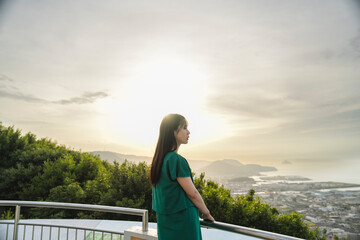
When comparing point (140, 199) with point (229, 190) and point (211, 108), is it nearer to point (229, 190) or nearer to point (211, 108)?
point (229, 190)

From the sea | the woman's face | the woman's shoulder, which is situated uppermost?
the woman's face

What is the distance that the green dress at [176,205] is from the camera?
1347 millimetres

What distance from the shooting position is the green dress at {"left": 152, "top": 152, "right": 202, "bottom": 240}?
1.35 m

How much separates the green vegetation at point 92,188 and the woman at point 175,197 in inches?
275

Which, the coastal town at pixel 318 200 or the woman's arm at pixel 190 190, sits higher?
the woman's arm at pixel 190 190

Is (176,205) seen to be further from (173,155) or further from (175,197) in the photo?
(173,155)

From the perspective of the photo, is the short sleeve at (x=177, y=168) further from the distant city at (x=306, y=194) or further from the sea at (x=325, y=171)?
the sea at (x=325, y=171)

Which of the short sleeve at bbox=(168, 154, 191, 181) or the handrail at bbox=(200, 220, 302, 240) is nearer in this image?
the handrail at bbox=(200, 220, 302, 240)

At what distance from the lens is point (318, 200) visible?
14.0m

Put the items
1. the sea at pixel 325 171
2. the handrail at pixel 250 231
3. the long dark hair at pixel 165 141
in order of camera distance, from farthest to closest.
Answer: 1. the sea at pixel 325 171
2. the long dark hair at pixel 165 141
3. the handrail at pixel 250 231

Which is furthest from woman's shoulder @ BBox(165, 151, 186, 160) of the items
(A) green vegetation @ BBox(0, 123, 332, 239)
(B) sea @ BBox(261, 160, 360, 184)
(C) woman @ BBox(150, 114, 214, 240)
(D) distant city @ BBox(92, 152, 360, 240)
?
(B) sea @ BBox(261, 160, 360, 184)

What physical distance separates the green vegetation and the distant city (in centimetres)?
60

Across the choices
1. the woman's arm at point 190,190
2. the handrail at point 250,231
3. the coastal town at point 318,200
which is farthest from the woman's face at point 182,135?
the coastal town at point 318,200

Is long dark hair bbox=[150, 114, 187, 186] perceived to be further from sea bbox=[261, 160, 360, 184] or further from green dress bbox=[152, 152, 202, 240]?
sea bbox=[261, 160, 360, 184]
